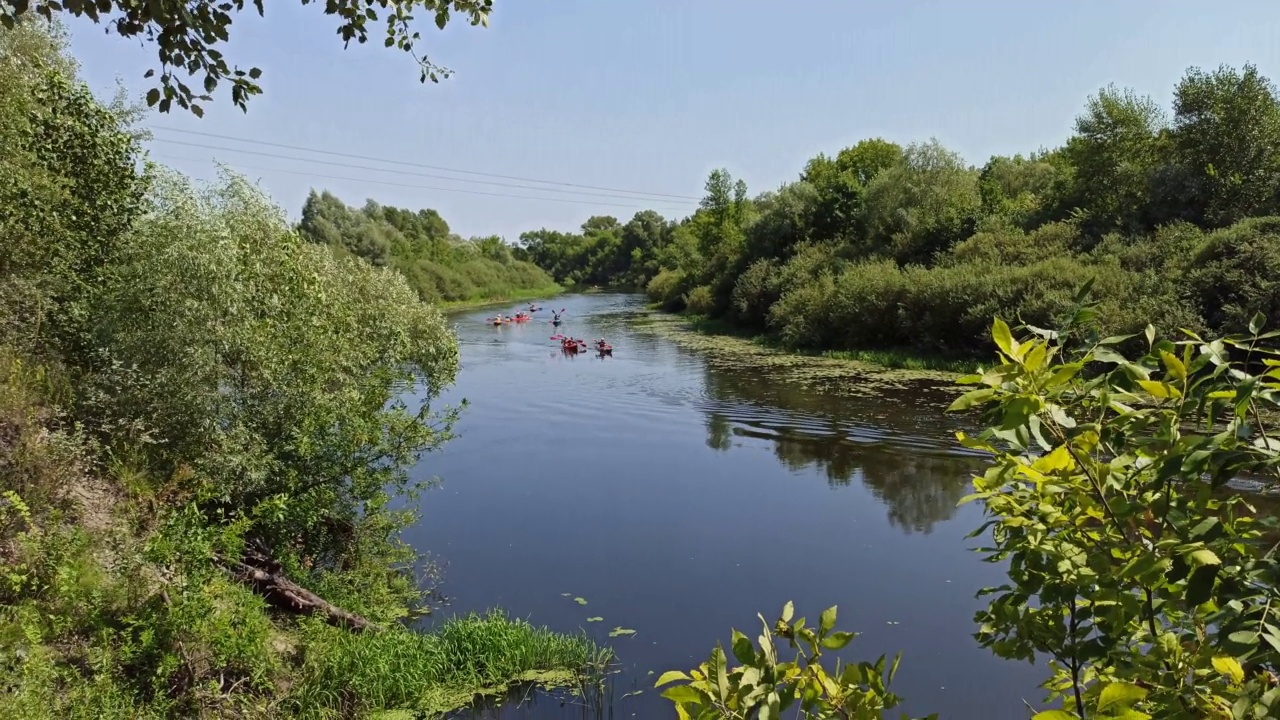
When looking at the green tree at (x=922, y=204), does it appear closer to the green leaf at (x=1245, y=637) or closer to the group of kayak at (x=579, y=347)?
the group of kayak at (x=579, y=347)

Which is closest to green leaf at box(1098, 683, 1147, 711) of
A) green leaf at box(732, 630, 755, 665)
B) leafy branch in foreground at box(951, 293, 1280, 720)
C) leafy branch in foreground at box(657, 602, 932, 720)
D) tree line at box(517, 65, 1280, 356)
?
leafy branch in foreground at box(951, 293, 1280, 720)

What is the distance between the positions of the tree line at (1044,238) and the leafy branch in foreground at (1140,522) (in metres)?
17.3

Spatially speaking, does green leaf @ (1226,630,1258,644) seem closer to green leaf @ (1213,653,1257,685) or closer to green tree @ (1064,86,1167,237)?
green leaf @ (1213,653,1257,685)

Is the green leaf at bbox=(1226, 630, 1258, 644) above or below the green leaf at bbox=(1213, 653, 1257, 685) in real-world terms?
above

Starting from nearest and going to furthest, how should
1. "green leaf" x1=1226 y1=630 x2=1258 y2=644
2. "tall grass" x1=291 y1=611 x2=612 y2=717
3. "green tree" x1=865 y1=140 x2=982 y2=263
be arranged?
"green leaf" x1=1226 y1=630 x2=1258 y2=644 < "tall grass" x1=291 y1=611 x2=612 y2=717 < "green tree" x1=865 y1=140 x2=982 y2=263

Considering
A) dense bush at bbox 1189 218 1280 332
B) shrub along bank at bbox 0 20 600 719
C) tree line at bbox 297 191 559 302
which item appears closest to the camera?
shrub along bank at bbox 0 20 600 719

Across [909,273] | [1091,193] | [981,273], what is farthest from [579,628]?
[1091,193]

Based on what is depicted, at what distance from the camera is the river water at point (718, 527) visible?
731 centimetres

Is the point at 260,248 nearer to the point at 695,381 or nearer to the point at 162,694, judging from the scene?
the point at 162,694

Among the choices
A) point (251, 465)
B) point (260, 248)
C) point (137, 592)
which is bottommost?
point (137, 592)

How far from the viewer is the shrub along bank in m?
5.19

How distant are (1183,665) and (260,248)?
9.10 m

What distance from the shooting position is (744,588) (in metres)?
8.52

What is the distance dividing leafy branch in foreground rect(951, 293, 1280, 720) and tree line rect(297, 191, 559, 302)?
158 feet
